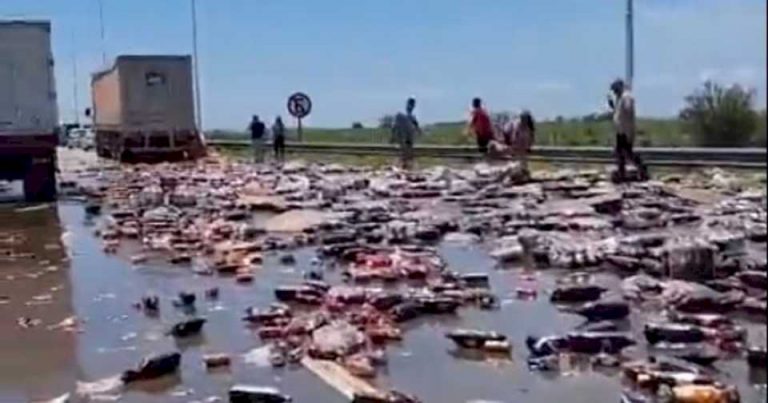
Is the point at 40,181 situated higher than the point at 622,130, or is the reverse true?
the point at 622,130

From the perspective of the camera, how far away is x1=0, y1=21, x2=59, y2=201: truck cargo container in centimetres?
2236

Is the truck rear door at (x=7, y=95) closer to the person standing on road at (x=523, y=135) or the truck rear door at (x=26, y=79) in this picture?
the truck rear door at (x=26, y=79)

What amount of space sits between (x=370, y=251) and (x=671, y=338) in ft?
17.8

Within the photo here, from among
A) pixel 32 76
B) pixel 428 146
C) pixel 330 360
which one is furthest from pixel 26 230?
pixel 428 146

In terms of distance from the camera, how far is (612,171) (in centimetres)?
2109

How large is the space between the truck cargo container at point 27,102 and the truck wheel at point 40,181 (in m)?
0.02

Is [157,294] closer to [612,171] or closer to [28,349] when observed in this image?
[28,349]

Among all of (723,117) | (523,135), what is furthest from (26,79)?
(723,117)

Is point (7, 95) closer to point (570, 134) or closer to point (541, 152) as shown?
point (541, 152)

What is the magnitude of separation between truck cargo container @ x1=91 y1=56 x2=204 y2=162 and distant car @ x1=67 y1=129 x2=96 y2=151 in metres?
22.1

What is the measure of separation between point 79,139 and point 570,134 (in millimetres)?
39649

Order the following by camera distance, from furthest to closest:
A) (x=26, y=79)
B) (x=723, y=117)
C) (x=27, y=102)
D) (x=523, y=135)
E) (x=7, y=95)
Result: (x=523, y=135)
(x=26, y=79)
(x=27, y=102)
(x=7, y=95)
(x=723, y=117)

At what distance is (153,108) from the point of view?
132ft

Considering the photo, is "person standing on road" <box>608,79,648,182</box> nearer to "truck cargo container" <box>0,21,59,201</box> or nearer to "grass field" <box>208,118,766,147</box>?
"grass field" <box>208,118,766,147</box>
